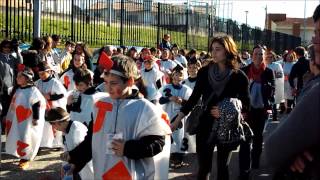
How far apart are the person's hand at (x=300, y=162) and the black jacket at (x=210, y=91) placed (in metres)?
3.28

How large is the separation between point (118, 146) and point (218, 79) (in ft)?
6.34

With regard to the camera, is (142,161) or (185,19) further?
(185,19)

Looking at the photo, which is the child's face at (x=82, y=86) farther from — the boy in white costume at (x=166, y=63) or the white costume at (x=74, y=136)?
the boy in white costume at (x=166, y=63)

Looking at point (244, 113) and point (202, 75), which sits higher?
point (202, 75)

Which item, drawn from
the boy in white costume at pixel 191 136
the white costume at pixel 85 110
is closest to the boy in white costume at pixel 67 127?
the white costume at pixel 85 110

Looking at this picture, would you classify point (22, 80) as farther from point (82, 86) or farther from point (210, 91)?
point (210, 91)

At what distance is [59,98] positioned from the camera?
8.88 m

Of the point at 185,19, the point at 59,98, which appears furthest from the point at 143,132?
the point at 185,19

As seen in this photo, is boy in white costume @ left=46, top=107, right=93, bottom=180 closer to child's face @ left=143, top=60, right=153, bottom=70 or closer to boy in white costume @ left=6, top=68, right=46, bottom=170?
boy in white costume @ left=6, top=68, right=46, bottom=170

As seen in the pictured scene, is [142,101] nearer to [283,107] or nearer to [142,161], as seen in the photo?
[142,161]

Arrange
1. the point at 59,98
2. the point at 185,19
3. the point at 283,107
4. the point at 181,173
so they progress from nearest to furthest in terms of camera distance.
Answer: the point at 181,173 → the point at 59,98 → the point at 283,107 → the point at 185,19

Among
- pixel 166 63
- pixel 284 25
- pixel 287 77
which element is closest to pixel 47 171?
pixel 166 63

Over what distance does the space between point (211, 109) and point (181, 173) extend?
2.77m

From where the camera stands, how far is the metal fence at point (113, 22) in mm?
16725
